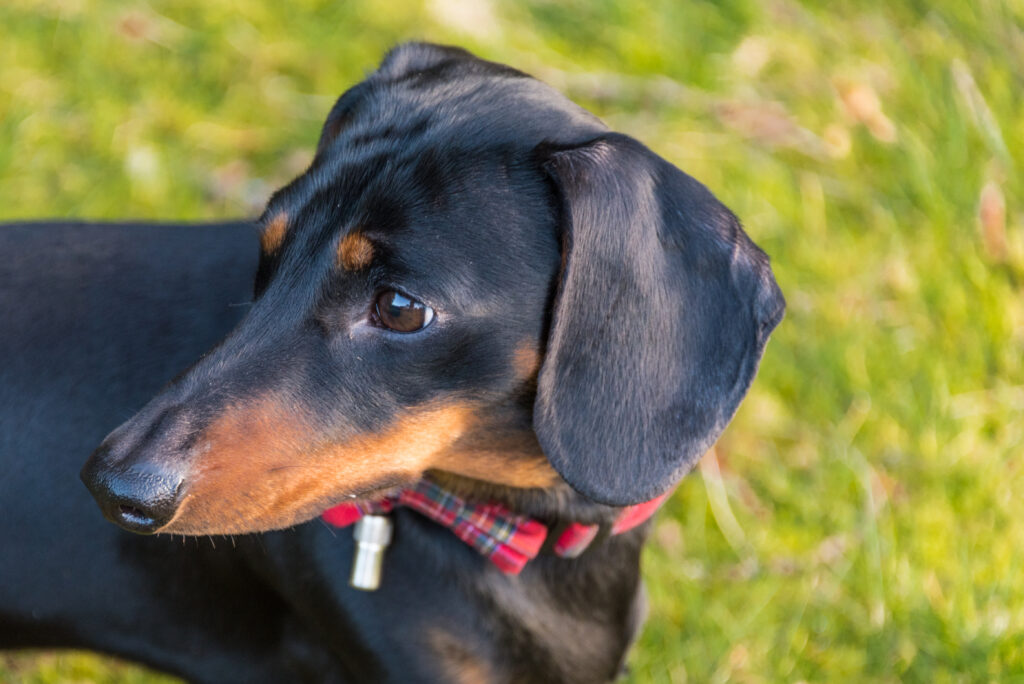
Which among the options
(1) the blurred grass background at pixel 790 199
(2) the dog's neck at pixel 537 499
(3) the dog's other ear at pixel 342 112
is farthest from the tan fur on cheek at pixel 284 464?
(1) the blurred grass background at pixel 790 199

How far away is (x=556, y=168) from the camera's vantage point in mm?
1951

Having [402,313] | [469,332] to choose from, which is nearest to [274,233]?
[402,313]

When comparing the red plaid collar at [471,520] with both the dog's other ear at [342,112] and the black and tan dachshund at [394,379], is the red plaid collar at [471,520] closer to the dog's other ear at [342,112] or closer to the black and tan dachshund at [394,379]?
the black and tan dachshund at [394,379]

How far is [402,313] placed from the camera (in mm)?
1959

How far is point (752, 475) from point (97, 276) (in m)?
2.23

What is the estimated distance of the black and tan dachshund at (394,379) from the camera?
193 cm

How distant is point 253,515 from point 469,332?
0.52 meters

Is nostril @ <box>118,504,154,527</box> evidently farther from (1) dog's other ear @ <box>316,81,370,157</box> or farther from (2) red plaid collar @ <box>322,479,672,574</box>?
(1) dog's other ear @ <box>316,81,370,157</box>

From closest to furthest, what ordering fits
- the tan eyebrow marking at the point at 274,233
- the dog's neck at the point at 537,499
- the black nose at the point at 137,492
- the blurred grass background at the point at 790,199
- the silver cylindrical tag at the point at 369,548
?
the black nose at the point at 137,492 → the tan eyebrow marking at the point at 274,233 → the silver cylindrical tag at the point at 369,548 → the dog's neck at the point at 537,499 → the blurred grass background at the point at 790,199

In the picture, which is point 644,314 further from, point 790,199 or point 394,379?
point 790,199

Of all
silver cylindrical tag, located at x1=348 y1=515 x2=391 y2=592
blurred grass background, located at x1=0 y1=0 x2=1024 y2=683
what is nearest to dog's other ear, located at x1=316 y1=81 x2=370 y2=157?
silver cylindrical tag, located at x1=348 y1=515 x2=391 y2=592

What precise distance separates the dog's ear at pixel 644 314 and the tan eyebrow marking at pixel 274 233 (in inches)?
21.1

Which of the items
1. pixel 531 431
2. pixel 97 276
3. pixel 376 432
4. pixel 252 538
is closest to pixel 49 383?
pixel 97 276

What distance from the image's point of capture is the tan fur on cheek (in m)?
1.89
